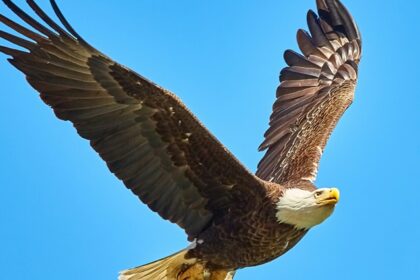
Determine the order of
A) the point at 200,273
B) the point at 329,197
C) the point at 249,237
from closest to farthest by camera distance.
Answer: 1. the point at 329,197
2. the point at 249,237
3. the point at 200,273

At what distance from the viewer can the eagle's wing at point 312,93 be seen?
473 inches

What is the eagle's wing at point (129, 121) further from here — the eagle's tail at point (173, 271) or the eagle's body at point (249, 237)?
the eagle's tail at point (173, 271)

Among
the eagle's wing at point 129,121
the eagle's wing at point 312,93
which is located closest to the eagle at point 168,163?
the eagle's wing at point 129,121

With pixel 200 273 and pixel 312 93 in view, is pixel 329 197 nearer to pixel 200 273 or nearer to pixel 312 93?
pixel 200 273

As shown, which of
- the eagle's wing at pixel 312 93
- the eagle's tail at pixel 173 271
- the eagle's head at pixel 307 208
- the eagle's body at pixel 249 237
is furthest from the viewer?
the eagle's wing at pixel 312 93

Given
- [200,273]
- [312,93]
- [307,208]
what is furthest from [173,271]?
[312,93]

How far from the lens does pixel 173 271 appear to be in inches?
433

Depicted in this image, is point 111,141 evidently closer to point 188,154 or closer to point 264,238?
point 188,154

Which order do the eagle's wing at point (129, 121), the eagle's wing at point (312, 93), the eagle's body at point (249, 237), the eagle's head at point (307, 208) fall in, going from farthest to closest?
1. the eagle's wing at point (312, 93)
2. the eagle's body at point (249, 237)
3. the eagle's head at point (307, 208)
4. the eagle's wing at point (129, 121)

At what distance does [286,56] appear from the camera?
13555mm

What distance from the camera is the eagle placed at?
10.3 m

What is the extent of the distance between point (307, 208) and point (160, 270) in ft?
4.86

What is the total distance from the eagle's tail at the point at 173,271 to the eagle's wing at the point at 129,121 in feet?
1.51

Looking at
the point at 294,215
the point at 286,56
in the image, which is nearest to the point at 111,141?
the point at 294,215
